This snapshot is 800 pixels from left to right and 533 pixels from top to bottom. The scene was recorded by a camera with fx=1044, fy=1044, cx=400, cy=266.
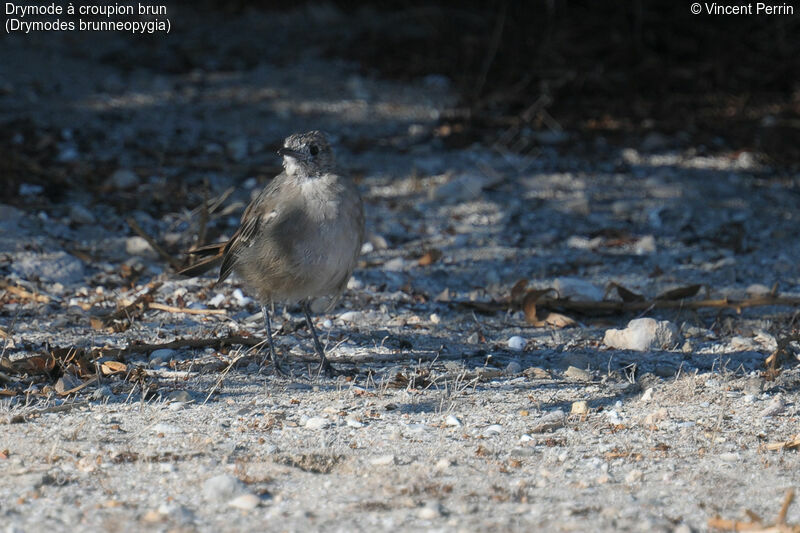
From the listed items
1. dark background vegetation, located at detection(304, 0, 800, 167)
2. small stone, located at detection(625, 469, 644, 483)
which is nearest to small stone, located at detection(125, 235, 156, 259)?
dark background vegetation, located at detection(304, 0, 800, 167)

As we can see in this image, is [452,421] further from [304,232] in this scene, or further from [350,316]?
[350,316]

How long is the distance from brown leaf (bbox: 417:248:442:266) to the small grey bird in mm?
1720

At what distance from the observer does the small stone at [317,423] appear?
193 inches

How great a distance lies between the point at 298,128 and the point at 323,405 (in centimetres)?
544

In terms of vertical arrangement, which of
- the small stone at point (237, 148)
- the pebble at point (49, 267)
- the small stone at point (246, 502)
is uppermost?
the small stone at point (237, 148)

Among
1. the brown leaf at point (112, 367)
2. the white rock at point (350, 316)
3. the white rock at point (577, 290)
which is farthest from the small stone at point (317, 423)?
the white rock at point (577, 290)

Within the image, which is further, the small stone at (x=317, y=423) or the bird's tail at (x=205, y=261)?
the bird's tail at (x=205, y=261)

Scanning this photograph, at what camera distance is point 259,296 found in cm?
615

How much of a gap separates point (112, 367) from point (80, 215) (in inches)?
121

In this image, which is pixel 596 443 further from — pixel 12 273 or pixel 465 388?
pixel 12 273

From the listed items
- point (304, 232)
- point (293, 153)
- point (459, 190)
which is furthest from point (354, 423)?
point (459, 190)

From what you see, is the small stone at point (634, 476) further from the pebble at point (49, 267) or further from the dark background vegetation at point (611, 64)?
the dark background vegetation at point (611, 64)

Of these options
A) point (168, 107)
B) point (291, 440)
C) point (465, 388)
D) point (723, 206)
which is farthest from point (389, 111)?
point (291, 440)

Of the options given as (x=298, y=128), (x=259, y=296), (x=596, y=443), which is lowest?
(x=596, y=443)
